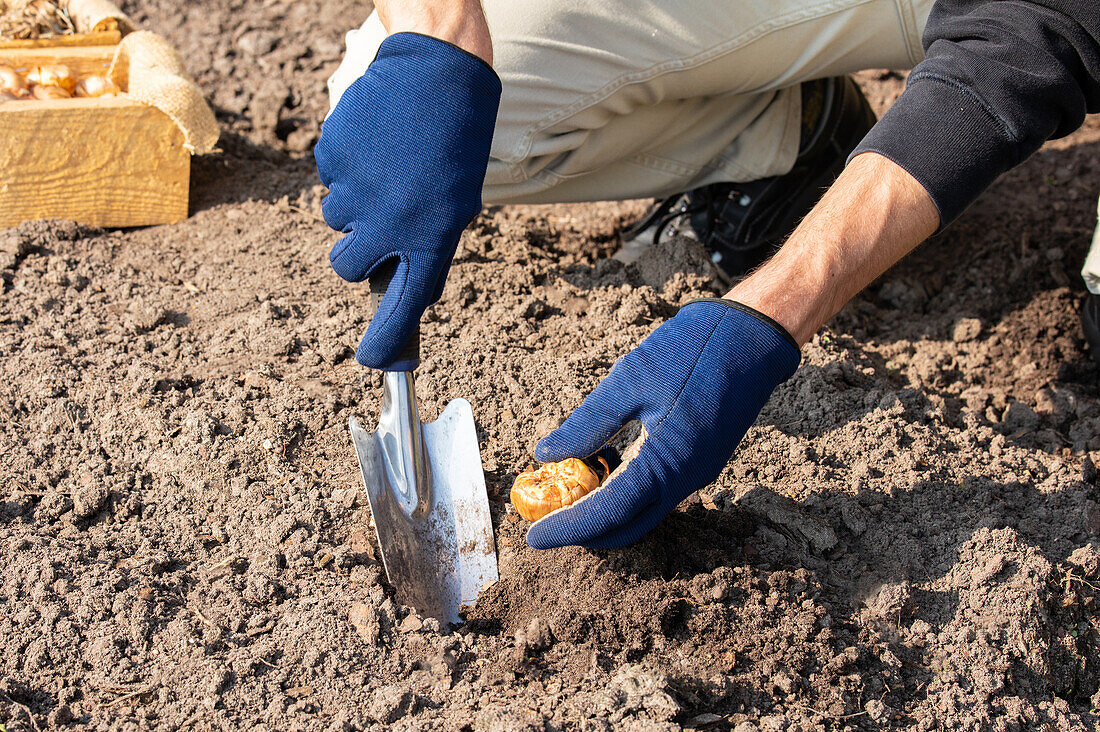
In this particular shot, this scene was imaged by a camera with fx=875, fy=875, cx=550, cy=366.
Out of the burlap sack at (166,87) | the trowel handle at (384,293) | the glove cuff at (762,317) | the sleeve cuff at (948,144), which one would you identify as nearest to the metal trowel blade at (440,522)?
the trowel handle at (384,293)

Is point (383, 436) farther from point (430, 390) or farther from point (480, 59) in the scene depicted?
point (480, 59)

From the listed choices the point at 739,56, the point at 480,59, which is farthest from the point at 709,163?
the point at 480,59

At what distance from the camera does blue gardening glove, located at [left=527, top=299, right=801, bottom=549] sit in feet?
5.87

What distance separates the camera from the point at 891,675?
1.90 meters

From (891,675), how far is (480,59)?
1646 millimetres

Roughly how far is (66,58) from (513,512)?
282cm

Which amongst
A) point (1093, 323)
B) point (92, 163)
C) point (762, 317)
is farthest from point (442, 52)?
point (1093, 323)

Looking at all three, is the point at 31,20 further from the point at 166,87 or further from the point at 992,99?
the point at 992,99

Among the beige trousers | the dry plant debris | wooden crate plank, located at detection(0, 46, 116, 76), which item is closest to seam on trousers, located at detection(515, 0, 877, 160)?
the beige trousers

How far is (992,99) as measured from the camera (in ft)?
6.77

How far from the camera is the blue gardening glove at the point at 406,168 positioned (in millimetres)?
1936

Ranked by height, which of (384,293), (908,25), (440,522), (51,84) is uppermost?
(908,25)

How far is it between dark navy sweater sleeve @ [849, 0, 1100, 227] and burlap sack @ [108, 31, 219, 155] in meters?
2.39

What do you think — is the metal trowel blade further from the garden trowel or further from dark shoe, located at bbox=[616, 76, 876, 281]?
dark shoe, located at bbox=[616, 76, 876, 281]
